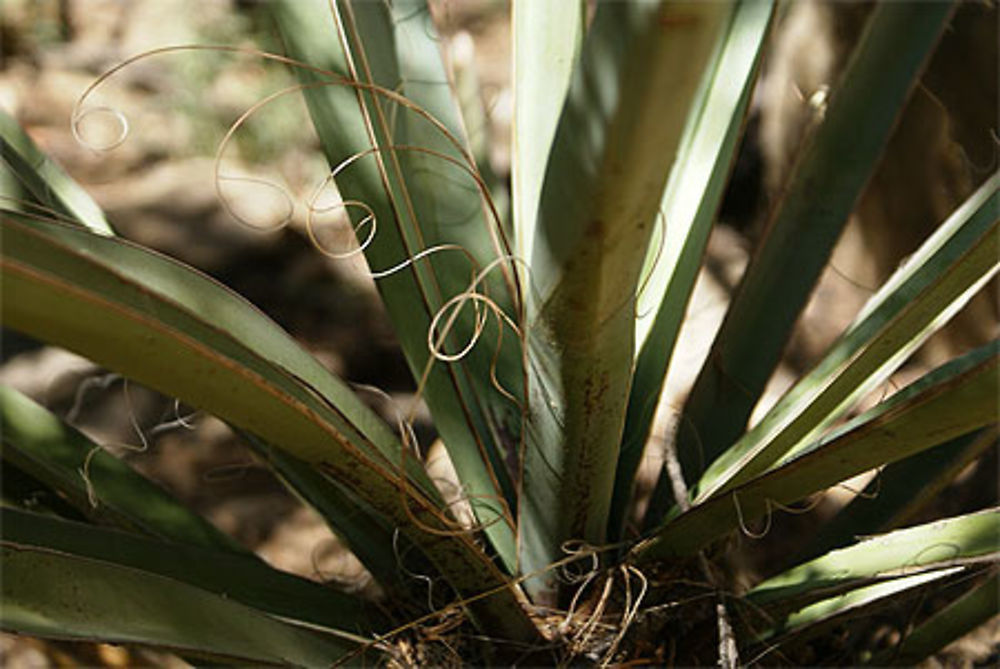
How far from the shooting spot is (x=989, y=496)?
1286mm

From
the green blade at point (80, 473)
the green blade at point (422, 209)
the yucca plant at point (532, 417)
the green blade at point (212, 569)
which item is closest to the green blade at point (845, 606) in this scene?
the yucca plant at point (532, 417)

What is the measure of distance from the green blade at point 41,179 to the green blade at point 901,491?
680 millimetres

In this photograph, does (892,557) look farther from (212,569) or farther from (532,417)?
(212,569)

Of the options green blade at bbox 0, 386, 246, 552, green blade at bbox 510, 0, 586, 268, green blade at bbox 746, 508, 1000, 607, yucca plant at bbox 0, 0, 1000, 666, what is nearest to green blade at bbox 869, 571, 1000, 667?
yucca plant at bbox 0, 0, 1000, 666

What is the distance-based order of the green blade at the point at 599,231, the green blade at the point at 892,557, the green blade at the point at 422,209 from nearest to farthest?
the green blade at the point at 599,231 < the green blade at the point at 892,557 < the green blade at the point at 422,209

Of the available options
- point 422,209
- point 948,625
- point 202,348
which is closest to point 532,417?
point 422,209

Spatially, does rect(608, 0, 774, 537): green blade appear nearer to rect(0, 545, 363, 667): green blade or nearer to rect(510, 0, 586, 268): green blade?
rect(510, 0, 586, 268): green blade

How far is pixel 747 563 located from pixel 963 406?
1.94ft

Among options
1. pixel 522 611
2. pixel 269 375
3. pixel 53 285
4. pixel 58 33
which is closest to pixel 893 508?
pixel 522 611

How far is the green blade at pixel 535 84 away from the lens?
0.88 metres

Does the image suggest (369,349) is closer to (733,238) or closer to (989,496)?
(733,238)

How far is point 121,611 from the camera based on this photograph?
67cm

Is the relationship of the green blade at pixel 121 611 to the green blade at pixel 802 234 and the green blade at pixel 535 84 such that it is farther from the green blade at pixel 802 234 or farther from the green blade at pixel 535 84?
the green blade at pixel 802 234

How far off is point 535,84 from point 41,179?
0.40m
